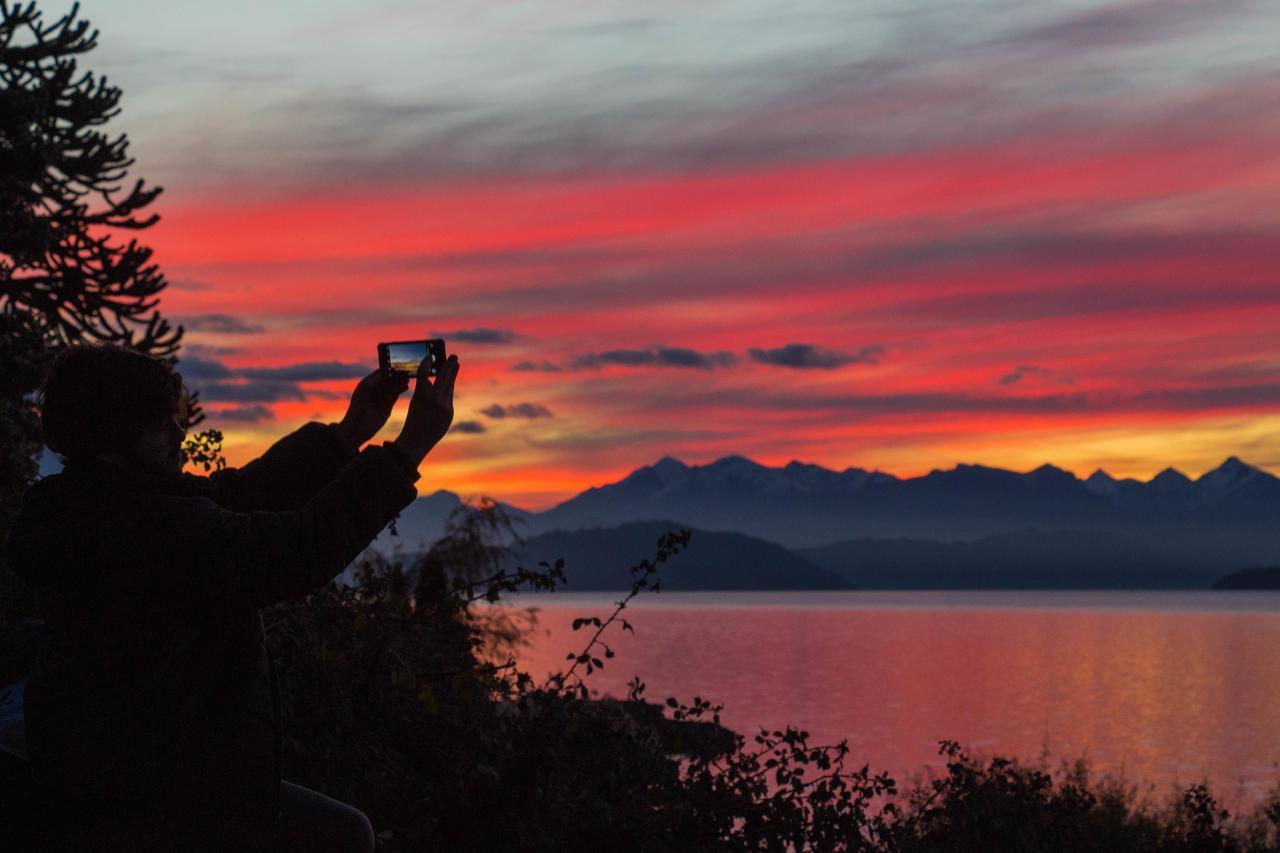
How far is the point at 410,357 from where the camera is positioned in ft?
11.5

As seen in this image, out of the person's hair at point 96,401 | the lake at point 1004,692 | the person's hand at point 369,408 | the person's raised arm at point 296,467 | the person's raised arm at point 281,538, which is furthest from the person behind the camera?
the lake at point 1004,692

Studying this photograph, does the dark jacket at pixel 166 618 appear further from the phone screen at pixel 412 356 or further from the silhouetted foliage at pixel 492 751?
the silhouetted foliage at pixel 492 751

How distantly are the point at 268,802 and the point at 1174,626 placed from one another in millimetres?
200062

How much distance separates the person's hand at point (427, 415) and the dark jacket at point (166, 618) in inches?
2.2

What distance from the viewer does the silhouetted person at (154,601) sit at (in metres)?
2.80

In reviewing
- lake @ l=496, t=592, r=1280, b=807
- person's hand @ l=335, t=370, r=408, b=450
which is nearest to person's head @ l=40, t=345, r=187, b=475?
person's hand @ l=335, t=370, r=408, b=450

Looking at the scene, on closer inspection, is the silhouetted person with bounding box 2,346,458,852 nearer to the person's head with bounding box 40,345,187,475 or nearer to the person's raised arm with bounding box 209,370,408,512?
the person's head with bounding box 40,345,187,475

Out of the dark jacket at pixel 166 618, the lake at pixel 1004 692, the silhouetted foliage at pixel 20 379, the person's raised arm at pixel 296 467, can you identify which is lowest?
the lake at pixel 1004 692

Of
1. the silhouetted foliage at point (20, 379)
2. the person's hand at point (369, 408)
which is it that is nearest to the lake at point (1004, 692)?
the silhouetted foliage at point (20, 379)

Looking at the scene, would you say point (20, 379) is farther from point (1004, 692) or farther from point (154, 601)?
point (1004, 692)

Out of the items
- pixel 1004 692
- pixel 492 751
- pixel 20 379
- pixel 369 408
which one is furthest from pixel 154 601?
pixel 1004 692

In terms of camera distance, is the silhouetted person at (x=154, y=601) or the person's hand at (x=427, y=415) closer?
the silhouetted person at (x=154, y=601)

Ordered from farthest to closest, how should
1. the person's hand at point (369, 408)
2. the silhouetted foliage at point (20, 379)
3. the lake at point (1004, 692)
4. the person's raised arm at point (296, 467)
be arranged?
the lake at point (1004, 692) < the silhouetted foliage at point (20, 379) < the person's hand at point (369, 408) < the person's raised arm at point (296, 467)

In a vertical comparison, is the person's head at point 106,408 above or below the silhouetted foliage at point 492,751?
above
